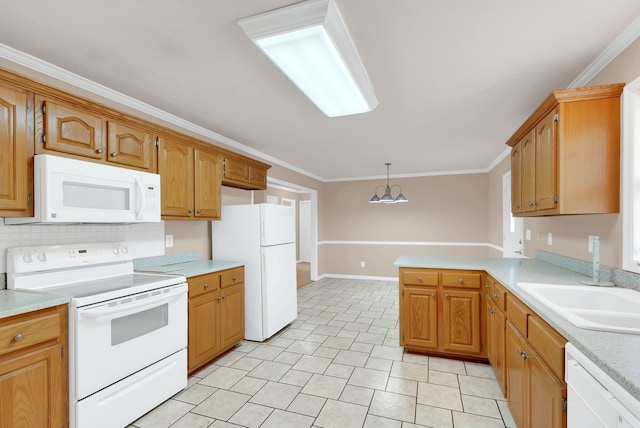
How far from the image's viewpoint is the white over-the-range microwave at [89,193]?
5.88 ft

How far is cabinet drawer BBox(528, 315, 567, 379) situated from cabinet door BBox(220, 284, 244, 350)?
8.13ft

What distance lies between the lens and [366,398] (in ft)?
7.52

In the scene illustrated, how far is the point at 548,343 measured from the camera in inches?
52.2

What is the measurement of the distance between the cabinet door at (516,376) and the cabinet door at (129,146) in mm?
2882

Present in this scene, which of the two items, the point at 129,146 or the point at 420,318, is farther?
the point at 420,318

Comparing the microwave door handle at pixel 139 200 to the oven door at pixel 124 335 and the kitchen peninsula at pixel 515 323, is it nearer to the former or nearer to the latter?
the oven door at pixel 124 335

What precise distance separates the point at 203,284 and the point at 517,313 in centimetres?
239

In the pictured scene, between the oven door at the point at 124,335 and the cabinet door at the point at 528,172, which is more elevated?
the cabinet door at the point at 528,172

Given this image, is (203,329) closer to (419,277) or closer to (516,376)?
(419,277)

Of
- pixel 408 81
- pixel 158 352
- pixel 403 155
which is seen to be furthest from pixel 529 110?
pixel 158 352

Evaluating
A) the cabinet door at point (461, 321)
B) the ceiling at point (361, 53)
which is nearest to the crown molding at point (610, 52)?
the ceiling at point (361, 53)

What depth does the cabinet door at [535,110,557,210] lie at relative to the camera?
1945mm

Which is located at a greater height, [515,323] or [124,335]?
[515,323]

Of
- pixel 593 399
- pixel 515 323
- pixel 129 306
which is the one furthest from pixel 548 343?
pixel 129 306
